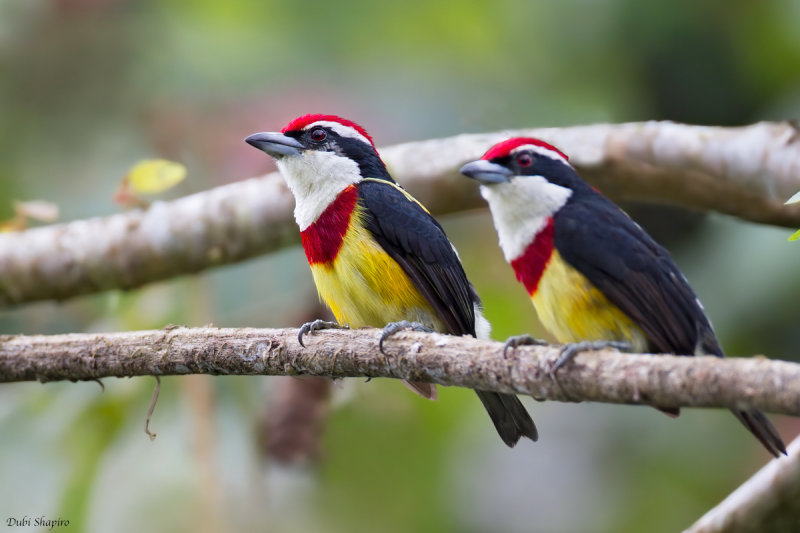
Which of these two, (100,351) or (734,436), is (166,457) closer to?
(100,351)

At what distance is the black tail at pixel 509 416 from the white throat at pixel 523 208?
1.67 feet

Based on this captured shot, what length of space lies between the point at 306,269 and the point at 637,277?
2.83m

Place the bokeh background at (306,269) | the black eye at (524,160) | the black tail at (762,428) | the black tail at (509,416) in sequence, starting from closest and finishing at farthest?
the black tail at (762,428)
the black eye at (524,160)
the black tail at (509,416)
the bokeh background at (306,269)

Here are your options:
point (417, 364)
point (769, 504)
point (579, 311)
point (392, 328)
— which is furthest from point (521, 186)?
point (769, 504)

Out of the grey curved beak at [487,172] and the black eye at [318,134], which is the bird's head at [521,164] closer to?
the grey curved beak at [487,172]

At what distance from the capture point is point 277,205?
169 inches

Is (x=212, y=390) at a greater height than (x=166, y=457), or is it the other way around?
(x=212, y=390)

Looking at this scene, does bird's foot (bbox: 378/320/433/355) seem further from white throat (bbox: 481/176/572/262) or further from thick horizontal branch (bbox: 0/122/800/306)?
thick horizontal branch (bbox: 0/122/800/306)

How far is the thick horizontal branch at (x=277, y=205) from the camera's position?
406 centimetres

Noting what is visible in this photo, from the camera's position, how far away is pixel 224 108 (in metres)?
6.73

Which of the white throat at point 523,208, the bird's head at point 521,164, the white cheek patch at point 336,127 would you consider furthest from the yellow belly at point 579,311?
the white cheek patch at point 336,127

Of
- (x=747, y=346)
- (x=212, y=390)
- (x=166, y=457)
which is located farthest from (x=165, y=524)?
(x=747, y=346)

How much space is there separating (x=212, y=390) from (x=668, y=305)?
9.15 ft

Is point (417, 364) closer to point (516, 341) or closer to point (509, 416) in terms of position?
point (516, 341)
